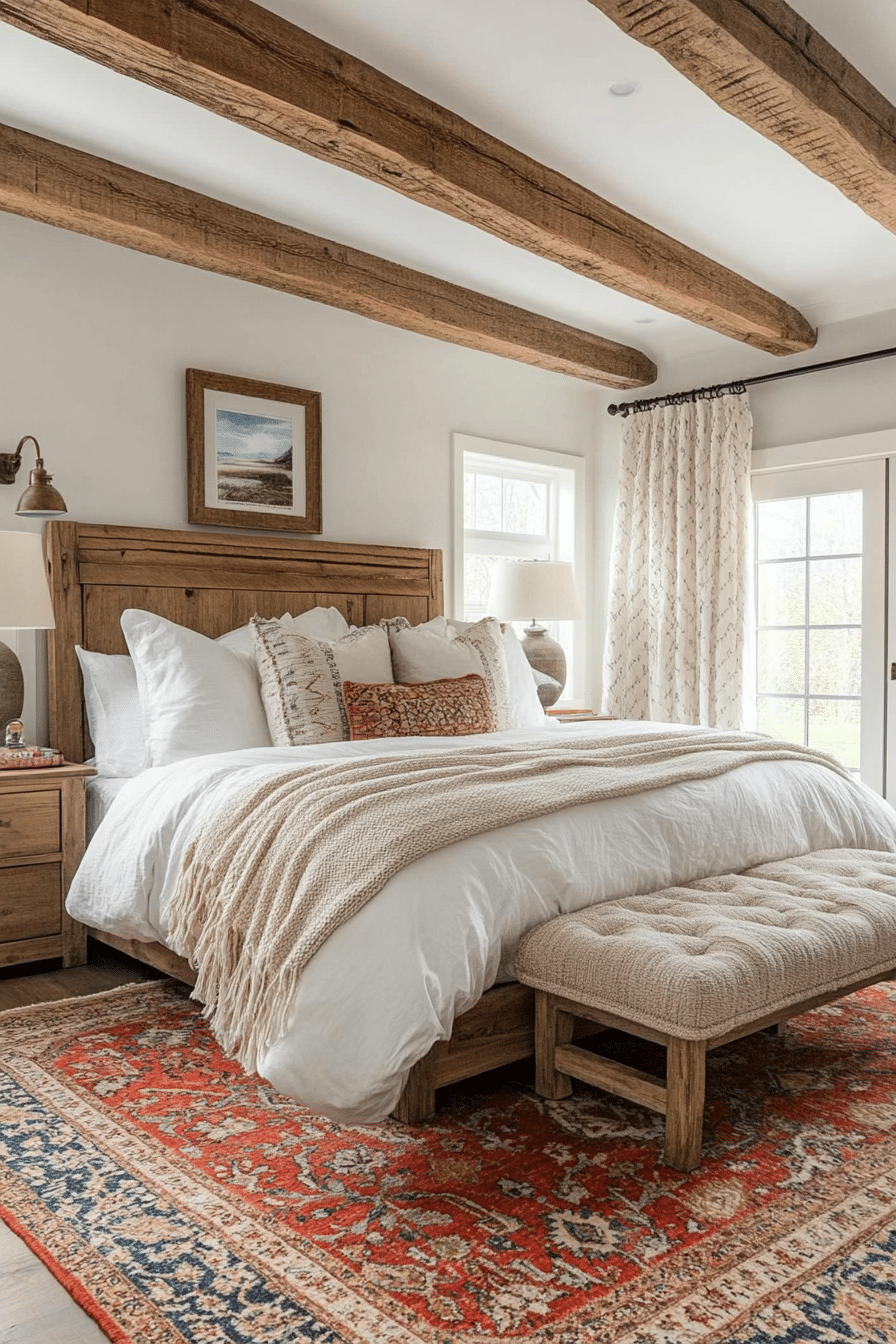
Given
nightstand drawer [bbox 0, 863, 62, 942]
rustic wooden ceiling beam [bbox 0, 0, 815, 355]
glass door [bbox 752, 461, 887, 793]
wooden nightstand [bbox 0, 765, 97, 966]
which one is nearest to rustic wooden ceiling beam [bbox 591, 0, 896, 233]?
rustic wooden ceiling beam [bbox 0, 0, 815, 355]

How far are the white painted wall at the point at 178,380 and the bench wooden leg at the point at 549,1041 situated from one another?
2.20m

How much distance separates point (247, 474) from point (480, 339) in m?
1.25

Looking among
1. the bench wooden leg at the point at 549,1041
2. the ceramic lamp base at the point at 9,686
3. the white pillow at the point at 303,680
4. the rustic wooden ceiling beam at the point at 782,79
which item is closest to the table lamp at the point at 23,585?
the ceramic lamp base at the point at 9,686

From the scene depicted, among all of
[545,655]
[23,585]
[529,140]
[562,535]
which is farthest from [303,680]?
[562,535]

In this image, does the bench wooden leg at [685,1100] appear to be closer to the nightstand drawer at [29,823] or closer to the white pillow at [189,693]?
the white pillow at [189,693]

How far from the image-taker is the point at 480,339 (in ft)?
15.4

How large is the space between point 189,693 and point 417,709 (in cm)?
73

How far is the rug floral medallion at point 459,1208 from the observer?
5.11 feet

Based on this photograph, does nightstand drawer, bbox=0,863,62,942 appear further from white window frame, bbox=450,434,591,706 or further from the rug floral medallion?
white window frame, bbox=450,434,591,706

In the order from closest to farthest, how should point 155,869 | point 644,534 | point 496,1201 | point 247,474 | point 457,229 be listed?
point 496,1201, point 155,869, point 457,229, point 247,474, point 644,534

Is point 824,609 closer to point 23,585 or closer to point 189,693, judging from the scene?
point 189,693

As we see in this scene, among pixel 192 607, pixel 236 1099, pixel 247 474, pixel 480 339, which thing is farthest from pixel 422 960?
pixel 480 339

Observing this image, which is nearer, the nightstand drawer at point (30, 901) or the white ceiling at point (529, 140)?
the white ceiling at point (529, 140)

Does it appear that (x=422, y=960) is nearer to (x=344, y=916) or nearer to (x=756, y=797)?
(x=344, y=916)
